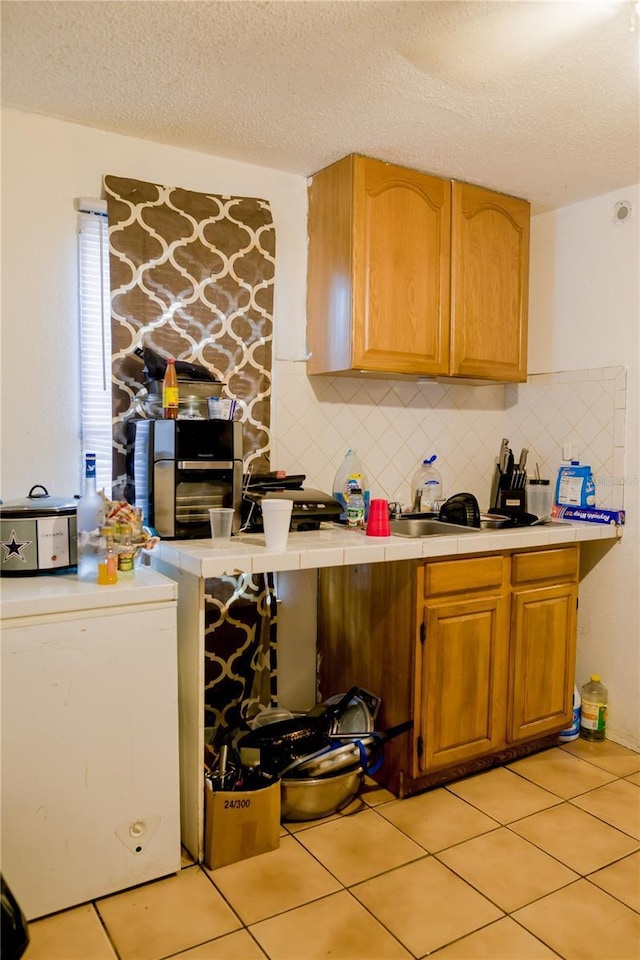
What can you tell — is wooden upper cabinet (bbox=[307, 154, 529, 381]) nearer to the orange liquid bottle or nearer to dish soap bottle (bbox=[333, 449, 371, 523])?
dish soap bottle (bbox=[333, 449, 371, 523])

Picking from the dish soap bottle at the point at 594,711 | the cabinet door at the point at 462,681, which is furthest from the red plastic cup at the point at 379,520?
the dish soap bottle at the point at 594,711

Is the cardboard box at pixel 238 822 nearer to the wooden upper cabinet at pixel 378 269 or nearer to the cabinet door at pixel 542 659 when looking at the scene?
the cabinet door at pixel 542 659

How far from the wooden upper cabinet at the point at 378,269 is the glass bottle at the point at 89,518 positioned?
975mm

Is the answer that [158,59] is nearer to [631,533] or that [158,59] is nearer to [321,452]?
[321,452]

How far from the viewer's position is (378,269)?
254cm

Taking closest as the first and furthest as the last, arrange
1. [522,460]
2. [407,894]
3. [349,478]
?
[407,894]
[349,478]
[522,460]

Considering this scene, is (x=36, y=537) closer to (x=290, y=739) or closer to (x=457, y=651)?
(x=290, y=739)

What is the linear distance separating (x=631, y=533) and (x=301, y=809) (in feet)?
5.57

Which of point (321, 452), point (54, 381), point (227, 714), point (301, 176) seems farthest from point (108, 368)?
point (227, 714)

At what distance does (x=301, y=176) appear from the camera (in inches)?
106

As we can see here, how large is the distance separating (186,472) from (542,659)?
5.04 feet

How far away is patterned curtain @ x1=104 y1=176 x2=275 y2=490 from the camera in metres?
2.31

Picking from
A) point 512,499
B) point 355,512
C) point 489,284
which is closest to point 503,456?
point 512,499

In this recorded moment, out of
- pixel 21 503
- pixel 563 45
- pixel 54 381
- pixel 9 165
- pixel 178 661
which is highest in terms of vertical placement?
pixel 563 45
